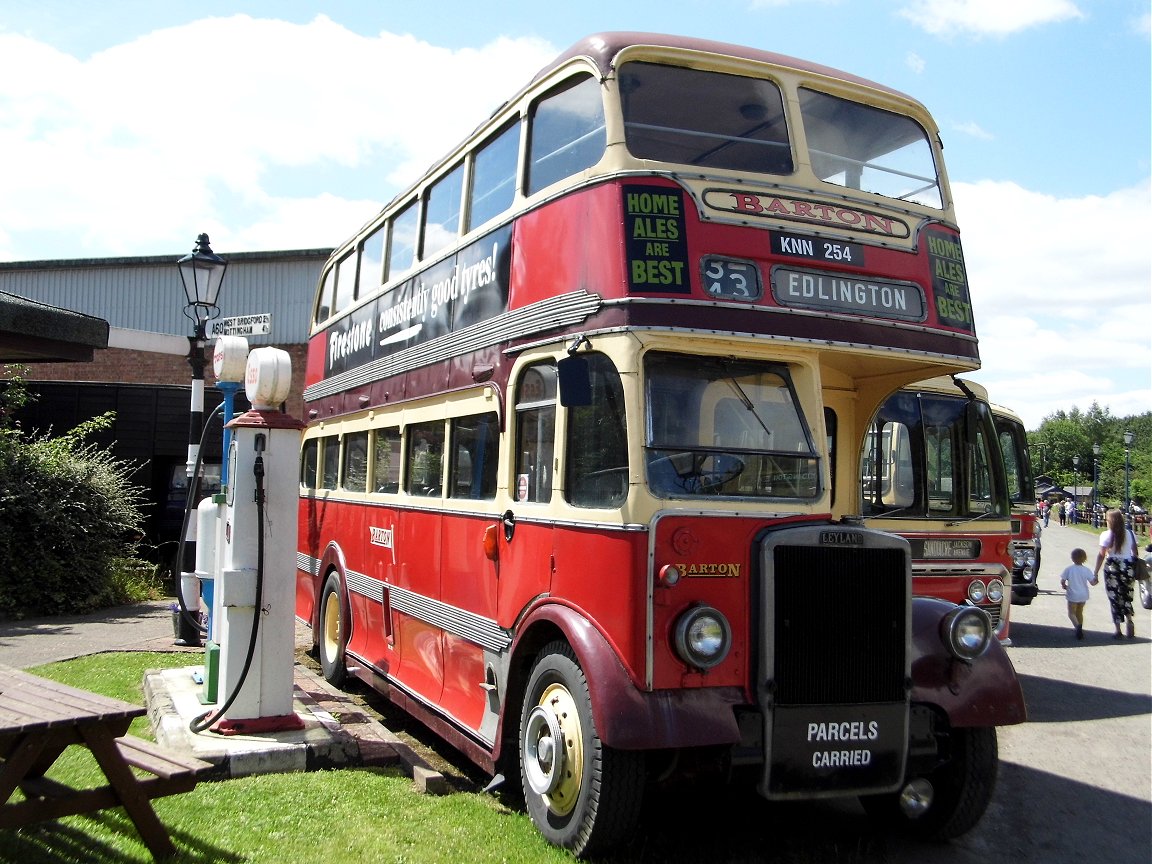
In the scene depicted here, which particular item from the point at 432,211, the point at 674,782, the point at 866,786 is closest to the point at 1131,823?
the point at 866,786

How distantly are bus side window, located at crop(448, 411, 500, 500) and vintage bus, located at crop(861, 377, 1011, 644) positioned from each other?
4.26 meters

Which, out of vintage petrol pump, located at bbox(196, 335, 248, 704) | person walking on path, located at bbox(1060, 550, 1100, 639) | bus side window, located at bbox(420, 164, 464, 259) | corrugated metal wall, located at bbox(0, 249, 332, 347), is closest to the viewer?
vintage petrol pump, located at bbox(196, 335, 248, 704)

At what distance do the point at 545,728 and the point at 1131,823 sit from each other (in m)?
3.72

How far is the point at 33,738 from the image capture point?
14.3 ft

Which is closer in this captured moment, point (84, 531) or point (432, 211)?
point (432, 211)

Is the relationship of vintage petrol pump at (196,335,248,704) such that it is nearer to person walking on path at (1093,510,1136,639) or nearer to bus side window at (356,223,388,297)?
bus side window at (356,223,388,297)

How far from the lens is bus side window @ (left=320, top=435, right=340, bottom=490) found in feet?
35.2

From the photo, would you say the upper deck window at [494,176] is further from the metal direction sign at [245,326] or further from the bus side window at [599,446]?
the metal direction sign at [245,326]

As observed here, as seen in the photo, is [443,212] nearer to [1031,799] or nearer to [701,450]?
[701,450]

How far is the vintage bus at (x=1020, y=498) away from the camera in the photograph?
14375mm

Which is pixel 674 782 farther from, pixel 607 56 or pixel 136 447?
pixel 136 447

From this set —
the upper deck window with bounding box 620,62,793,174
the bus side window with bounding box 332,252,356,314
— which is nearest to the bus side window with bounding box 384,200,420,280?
the bus side window with bounding box 332,252,356,314

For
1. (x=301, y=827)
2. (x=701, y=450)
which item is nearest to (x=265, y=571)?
(x=301, y=827)

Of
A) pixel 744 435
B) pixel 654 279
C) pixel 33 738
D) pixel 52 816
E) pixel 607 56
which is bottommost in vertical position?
pixel 52 816
